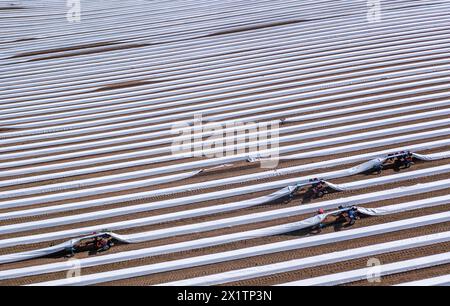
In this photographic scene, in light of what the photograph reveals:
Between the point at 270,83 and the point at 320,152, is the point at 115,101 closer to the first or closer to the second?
the point at 270,83

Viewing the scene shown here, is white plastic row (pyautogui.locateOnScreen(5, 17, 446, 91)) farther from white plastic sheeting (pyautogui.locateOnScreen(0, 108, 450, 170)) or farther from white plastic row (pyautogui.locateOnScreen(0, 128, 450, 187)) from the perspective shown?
white plastic row (pyautogui.locateOnScreen(0, 128, 450, 187))

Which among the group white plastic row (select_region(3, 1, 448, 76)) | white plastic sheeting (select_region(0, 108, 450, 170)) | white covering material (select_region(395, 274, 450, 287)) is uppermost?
white plastic row (select_region(3, 1, 448, 76))

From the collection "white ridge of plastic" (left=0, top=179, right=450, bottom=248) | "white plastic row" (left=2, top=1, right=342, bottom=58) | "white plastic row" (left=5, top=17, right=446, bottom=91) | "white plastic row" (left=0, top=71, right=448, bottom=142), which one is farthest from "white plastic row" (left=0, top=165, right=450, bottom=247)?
"white plastic row" (left=2, top=1, right=342, bottom=58)

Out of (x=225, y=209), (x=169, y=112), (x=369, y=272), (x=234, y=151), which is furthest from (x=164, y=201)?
(x=369, y=272)

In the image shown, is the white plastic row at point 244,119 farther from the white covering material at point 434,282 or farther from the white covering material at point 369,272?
the white covering material at point 434,282

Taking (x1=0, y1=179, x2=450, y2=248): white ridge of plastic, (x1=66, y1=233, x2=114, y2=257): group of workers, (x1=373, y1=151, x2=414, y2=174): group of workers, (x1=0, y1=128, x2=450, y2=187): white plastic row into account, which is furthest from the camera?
(x1=0, y1=128, x2=450, y2=187): white plastic row

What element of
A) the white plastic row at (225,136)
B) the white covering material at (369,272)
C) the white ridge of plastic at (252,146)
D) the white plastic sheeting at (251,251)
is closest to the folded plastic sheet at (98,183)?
the white ridge of plastic at (252,146)
